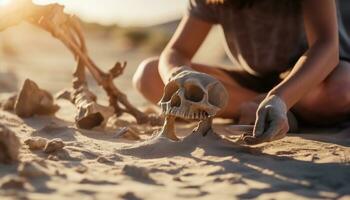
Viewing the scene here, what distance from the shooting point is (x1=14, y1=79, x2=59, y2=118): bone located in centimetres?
346

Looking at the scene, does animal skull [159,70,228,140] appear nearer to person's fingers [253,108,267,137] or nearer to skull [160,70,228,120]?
skull [160,70,228,120]

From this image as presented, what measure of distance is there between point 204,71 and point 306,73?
1.10 meters

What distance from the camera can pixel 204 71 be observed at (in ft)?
12.2

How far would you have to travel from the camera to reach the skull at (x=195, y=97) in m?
2.54

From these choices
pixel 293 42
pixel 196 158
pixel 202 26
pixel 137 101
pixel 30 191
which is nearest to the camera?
pixel 30 191

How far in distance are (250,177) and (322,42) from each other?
2.79 ft

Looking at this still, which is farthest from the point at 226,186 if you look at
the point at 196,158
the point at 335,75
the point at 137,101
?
the point at 137,101

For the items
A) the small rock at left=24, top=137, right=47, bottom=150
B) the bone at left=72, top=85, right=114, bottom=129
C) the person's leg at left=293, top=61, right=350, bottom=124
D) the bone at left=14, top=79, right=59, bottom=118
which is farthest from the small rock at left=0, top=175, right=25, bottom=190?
the person's leg at left=293, top=61, right=350, bottom=124

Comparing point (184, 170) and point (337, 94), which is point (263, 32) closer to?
point (337, 94)

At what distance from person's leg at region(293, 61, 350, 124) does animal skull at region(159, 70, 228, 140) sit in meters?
0.72

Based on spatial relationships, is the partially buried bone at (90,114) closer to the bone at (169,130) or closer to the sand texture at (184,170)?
the sand texture at (184,170)

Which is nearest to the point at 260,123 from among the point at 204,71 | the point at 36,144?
the point at 36,144

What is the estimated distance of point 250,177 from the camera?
2199mm

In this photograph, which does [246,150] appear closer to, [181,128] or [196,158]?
[196,158]
